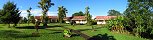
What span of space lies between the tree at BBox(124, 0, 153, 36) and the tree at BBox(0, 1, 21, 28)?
24318 millimetres

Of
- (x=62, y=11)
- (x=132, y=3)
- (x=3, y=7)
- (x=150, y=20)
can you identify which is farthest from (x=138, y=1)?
(x=62, y=11)

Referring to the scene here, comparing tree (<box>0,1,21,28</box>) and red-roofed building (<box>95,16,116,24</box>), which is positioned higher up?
tree (<box>0,1,21,28</box>)

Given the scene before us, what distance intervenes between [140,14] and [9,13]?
27604 millimetres

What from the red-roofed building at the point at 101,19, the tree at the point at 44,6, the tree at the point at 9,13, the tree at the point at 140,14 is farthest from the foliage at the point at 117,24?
the red-roofed building at the point at 101,19

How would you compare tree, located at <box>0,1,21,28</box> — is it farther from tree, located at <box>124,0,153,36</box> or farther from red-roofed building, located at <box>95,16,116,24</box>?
red-roofed building, located at <box>95,16,116,24</box>

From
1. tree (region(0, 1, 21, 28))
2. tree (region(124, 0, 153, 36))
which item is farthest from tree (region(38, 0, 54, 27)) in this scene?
tree (region(124, 0, 153, 36))

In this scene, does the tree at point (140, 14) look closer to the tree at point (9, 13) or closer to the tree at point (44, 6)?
the tree at point (9, 13)

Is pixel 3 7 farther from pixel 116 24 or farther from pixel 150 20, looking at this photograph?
pixel 150 20

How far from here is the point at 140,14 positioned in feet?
153

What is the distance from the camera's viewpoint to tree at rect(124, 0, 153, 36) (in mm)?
46094

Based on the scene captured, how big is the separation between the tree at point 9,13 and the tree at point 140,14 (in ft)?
79.8

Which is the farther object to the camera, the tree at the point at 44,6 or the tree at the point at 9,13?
the tree at the point at 44,6

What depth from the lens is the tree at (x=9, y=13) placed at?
55500 mm

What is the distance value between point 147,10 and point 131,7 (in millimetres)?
2892
